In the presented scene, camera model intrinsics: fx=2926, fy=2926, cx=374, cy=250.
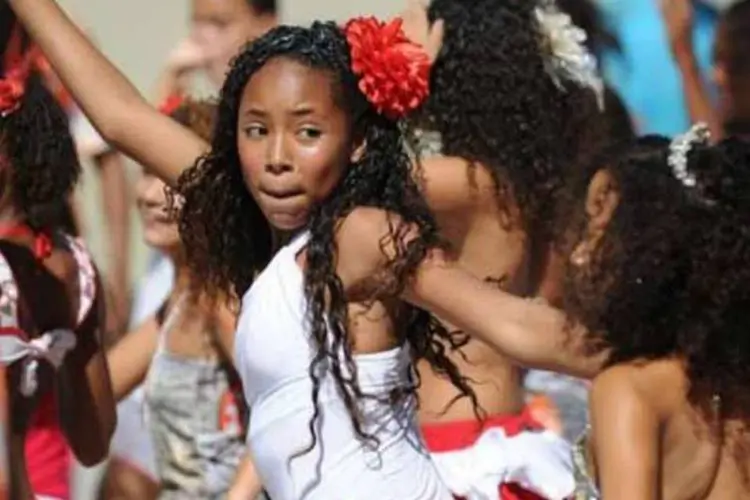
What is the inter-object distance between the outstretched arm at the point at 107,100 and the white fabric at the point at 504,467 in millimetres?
868

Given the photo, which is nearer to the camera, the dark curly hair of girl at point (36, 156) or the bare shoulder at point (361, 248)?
the bare shoulder at point (361, 248)

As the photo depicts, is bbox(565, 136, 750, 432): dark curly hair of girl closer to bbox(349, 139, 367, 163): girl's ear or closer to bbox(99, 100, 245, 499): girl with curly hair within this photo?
bbox(349, 139, 367, 163): girl's ear

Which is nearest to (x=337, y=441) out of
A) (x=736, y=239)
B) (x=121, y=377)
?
(x=736, y=239)

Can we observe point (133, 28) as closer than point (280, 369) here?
No

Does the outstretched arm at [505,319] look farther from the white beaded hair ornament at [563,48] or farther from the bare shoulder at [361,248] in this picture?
the white beaded hair ornament at [563,48]

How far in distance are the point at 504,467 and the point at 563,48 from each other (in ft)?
3.21

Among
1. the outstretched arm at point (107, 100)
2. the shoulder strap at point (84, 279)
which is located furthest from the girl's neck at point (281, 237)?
the shoulder strap at point (84, 279)

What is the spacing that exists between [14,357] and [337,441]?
2.84 feet

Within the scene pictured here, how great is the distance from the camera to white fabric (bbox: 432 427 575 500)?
17.9 feet

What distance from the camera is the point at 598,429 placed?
469 cm

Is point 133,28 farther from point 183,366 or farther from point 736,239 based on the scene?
point 736,239

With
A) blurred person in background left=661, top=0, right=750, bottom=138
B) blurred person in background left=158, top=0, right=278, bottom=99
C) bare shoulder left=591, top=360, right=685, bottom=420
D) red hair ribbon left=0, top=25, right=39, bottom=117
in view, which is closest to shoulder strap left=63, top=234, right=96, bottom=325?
red hair ribbon left=0, top=25, right=39, bottom=117

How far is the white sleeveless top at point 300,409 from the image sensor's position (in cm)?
451

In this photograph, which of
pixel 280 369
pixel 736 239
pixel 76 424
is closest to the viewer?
pixel 280 369
